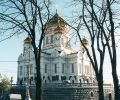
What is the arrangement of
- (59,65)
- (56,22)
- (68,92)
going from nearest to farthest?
1. (56,22)
2. (68,92)
3. (59,65)

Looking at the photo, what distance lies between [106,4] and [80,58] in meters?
62.2

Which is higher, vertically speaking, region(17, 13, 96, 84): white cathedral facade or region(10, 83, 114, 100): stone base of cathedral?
region(17, 13, 96, 84): white cathedral facade

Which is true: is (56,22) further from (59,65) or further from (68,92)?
(59,65)

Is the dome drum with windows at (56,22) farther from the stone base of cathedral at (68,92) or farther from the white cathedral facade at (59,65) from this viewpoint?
the white cathedral facade at (59,65)

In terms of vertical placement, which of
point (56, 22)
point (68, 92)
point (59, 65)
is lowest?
point (68, 92)

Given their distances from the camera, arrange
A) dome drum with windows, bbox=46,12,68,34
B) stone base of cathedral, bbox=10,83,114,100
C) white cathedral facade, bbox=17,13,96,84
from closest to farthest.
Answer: dome drum with windows, bbox=46,12,68,34, stone base of cathedral, bbox=10,83,114,100, white cathedral facade, bbox=17,13,96,84

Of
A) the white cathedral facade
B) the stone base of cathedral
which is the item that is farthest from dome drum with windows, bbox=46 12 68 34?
the white cathedral facade

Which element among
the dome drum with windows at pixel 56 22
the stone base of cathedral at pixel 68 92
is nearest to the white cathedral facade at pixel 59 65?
the stone base of cathedral at pixel 68 92

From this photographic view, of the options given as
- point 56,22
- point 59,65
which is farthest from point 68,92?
point 56,22

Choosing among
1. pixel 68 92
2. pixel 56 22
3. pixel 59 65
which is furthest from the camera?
pixel 59 65

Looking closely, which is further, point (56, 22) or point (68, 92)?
point (68, 92)

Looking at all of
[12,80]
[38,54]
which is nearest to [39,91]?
[38,54]

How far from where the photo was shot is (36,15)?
14898mm

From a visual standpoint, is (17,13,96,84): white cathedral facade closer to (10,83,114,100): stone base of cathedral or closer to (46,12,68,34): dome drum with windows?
(10,83,114,100): stone base of cathedral
